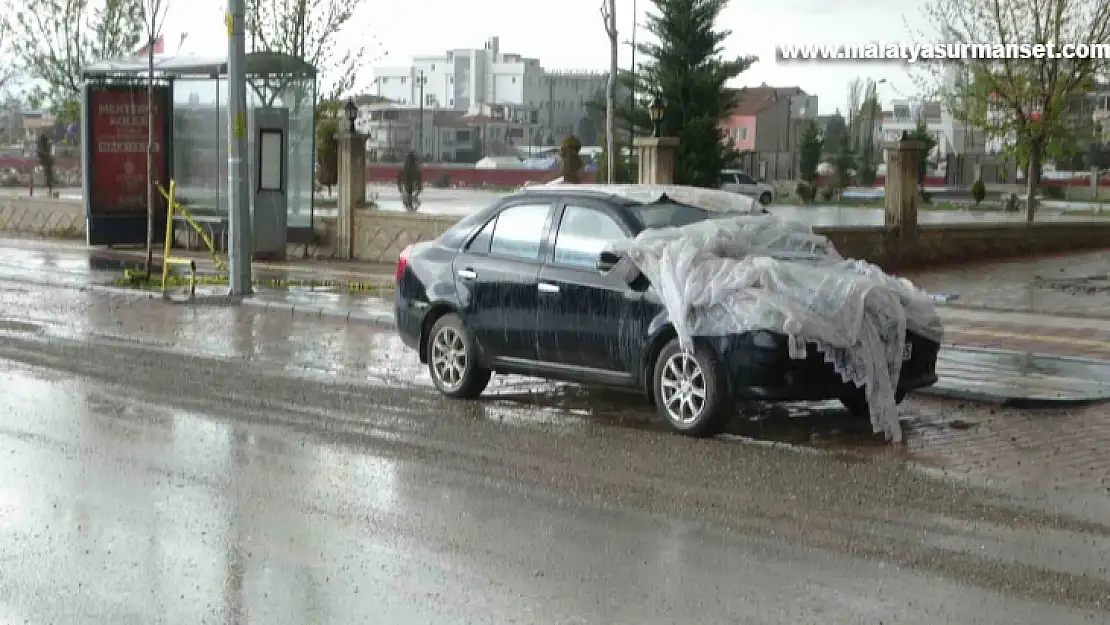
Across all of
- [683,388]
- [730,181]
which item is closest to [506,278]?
[683,388]

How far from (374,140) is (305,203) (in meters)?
115

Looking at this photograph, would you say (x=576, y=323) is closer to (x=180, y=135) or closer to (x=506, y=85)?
(x=180, y=135)

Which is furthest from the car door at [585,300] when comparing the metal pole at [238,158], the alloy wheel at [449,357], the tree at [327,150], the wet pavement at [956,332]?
the tree at [327,150]

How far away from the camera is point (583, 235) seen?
11.0 m

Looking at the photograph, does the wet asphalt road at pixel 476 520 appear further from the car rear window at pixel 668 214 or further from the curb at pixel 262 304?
the curb at pixel 262 304

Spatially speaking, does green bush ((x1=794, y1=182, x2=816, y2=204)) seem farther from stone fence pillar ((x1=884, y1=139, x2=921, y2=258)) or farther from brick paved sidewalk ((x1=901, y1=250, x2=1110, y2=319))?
stone fence pillar ((x1=884, y1=139, x2=921, y2=258))

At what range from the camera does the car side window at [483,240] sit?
11625mm

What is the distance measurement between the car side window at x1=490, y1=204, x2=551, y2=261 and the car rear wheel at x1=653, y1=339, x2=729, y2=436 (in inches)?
58.8

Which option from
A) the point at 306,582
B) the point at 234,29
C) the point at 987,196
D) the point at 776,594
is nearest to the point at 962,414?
the point at 776,594

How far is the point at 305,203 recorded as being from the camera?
26.0 metres

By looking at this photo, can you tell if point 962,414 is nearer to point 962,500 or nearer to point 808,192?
point 962,500

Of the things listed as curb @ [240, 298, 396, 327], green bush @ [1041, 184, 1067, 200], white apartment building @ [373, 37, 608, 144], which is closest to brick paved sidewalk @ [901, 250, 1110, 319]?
curb @ [240, 298, 396, 327]

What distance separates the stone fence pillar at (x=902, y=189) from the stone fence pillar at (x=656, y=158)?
3.70m

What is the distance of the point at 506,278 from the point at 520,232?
38 centimetres
